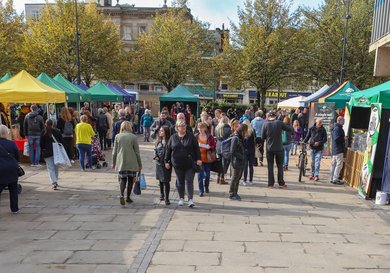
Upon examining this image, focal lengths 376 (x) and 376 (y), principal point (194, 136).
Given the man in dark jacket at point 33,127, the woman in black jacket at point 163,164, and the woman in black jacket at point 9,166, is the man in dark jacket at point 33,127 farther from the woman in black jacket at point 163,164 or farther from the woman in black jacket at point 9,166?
the woman in black jacket at point 163,164

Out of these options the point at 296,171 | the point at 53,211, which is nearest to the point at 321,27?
the point at 296,171

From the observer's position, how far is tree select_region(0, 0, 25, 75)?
28172 mm

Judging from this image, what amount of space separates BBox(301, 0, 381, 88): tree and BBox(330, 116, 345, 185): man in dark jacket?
2028 centimetres

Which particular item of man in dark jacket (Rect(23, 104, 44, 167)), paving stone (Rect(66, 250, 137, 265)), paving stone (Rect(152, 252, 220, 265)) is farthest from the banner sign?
man in dark jacket (Rect(23, 104, 44, 167))

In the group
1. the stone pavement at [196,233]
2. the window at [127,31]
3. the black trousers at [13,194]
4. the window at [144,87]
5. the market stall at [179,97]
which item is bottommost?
the stone pavement at [196,233]

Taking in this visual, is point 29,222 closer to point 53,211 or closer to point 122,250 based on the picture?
point 53,211

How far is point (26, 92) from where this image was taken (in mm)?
11328

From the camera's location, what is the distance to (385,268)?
4.62 m

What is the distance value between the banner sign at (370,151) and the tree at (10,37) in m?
27.2

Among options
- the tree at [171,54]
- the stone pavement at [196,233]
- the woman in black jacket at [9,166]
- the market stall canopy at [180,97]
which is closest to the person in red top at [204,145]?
the stone pavement at [196,233]

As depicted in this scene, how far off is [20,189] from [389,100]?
8119 mm

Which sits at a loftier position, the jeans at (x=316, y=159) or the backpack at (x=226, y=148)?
the backpack at (x=226, y=148)

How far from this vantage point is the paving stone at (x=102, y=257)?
15.5 ft

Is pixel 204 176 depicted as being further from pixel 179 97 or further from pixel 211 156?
pixel 179 97
